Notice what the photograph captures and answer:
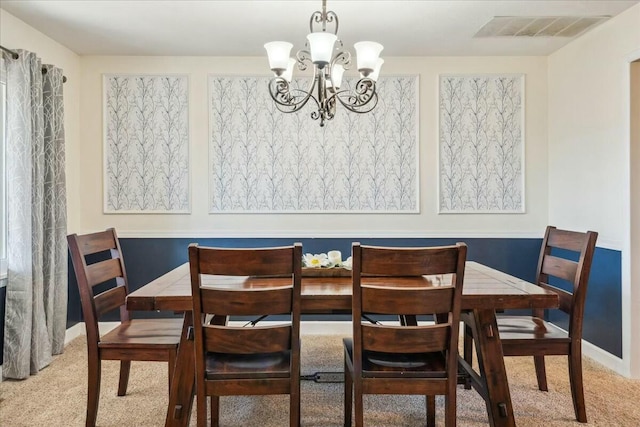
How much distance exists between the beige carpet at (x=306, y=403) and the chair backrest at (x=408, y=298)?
2.37 ft

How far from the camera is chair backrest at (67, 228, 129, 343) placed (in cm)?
208

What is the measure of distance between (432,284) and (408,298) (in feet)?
1.65

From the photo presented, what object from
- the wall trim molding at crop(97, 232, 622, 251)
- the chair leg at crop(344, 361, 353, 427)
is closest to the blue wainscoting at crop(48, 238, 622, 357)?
the wall trim molding at crop(97, 232, 622, 251)

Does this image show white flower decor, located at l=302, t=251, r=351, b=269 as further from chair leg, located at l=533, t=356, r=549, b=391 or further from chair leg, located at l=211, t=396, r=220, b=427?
chair leg, located at l=533, t=356, r=549, b=391

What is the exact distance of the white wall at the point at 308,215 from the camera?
367 cm

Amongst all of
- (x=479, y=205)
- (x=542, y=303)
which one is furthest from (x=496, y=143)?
(x=542, y=303)

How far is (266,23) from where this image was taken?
298 cm

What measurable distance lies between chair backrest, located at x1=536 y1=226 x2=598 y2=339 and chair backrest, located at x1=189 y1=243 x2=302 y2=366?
1419mm

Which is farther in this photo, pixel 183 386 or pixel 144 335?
pixel 144 335

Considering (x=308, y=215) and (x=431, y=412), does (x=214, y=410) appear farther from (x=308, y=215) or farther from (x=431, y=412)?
(x=308, y=215)

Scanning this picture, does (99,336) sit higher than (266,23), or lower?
lower

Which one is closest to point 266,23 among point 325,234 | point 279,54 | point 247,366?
point 279,54

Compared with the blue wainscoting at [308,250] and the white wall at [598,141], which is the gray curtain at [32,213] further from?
the white wall at [598,141]

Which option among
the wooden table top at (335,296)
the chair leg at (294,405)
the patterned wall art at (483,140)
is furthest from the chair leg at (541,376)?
the chair leg at (294,405)
